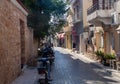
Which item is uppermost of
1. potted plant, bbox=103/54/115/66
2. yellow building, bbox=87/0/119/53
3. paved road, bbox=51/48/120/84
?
yellow building, bbox=87/0/119/53

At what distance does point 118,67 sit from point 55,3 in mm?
18071

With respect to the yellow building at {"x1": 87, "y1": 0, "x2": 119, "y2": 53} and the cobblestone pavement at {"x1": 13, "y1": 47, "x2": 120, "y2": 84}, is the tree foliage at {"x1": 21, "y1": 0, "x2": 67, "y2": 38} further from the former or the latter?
the cobblestone pavement at {"x1": 13, "y1": 47, "x2": 120, "y2": 84}

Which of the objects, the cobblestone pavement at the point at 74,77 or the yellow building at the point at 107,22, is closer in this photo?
the cobblestone pavement at the point at 74,77

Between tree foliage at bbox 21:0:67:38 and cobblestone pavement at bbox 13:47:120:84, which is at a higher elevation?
tree foliage at bbox 21:0:67:38

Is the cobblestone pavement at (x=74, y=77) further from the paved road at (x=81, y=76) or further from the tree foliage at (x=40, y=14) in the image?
the tree foliage at (x=40, y=14)

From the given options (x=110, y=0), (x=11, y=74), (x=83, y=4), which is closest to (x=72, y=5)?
(x=83, y=4)

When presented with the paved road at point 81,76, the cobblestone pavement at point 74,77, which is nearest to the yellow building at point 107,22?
the paved road at point 81,76

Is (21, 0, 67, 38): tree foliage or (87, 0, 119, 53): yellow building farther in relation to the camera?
(21, 0, 67, 38): tree foliage

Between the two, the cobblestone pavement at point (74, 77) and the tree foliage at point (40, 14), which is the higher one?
the tree foliage at point (40, 14)

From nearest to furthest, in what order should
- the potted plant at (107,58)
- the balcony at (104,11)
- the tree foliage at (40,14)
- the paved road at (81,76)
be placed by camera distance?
1. the paved road at (81,76)
2. the potted plant at (107,58)
3. the balcony at (104,11)
4. the tree foliage at (40,14)

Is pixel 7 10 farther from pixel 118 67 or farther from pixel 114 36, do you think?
pixel 114 36

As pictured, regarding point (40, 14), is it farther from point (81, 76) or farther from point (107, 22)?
point (81, 76)

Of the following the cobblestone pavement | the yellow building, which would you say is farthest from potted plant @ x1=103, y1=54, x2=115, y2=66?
the cobblestone pavement

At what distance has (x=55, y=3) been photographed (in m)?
33.1
